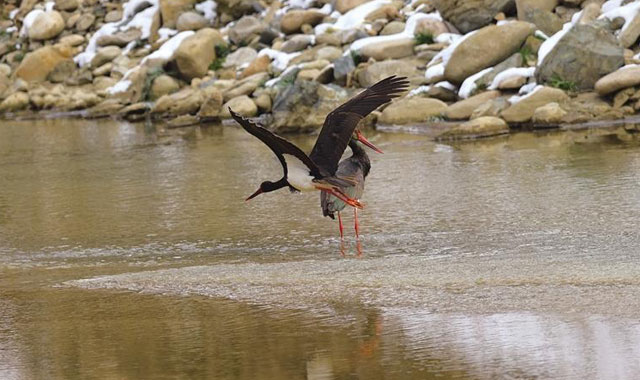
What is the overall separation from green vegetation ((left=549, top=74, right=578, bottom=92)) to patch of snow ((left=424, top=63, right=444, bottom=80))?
8.78 feet

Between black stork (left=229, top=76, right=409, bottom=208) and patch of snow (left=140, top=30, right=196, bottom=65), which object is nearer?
black stork (left=229, top=76, right=409, bottom=208)

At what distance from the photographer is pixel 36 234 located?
10734 mm

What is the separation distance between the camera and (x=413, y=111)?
18406mm

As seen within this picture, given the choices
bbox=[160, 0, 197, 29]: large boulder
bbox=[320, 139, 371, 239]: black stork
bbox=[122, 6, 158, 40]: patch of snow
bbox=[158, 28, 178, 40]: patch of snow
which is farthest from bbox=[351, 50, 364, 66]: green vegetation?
bbox=[320, 139, 371, 239]: black stork

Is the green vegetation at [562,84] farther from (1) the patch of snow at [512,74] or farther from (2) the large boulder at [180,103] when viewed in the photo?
(2) the large boulder at [180,103]

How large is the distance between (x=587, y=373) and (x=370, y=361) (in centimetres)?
115

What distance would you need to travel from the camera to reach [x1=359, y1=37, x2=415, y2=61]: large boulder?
70.1 ft

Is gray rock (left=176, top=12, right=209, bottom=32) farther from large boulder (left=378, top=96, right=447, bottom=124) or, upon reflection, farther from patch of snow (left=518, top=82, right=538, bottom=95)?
patch of snow (left=518, top=82, right=538, bottom=95)

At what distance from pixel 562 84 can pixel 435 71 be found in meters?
3.05

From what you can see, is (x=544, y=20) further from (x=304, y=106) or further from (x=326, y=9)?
(x=326, y=9)

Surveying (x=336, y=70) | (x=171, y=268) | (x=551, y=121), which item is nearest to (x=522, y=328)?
(x=171, y=268)

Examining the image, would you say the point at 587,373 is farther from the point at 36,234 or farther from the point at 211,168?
the point at 211,168

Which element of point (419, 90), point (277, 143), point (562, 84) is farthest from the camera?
point (419, 90)

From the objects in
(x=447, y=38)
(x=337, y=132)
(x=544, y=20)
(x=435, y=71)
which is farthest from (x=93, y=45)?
(x=337, y=132)
